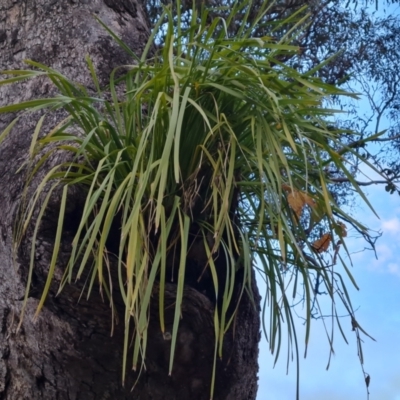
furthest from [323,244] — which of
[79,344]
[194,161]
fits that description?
[79,344]

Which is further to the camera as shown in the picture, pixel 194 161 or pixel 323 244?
pixel 323 244

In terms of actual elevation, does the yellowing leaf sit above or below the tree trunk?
above

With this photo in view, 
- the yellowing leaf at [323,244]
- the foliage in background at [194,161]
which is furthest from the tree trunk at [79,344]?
the yellowing leaf at [323,244]

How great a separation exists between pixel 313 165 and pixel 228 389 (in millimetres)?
515

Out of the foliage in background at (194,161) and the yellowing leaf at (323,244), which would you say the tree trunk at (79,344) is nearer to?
the foliage in background at (194,161)

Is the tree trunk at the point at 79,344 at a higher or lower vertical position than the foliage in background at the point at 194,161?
lower

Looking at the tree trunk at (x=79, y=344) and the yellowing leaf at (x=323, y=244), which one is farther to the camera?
the yellowing leaf at (x=323, y=244)

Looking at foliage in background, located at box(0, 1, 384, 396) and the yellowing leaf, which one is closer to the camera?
foliage in background, located at box(0, 1, 384, 396)

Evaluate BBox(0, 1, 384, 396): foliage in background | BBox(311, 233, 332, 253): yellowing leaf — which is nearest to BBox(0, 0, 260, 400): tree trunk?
BBox(0, 1, 384, 396): foliage in background

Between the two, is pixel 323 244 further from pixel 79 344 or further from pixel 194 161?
pixel 79 344

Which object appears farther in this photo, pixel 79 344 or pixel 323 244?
pixel 323 244

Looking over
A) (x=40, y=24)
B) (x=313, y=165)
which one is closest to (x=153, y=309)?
(x=313, y=165)

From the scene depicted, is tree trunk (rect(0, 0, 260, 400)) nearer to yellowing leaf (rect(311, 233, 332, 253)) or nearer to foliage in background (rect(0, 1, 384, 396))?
foliage in background (rect(0, 1, 384, 396))

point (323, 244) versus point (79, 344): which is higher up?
point (323, 244)
